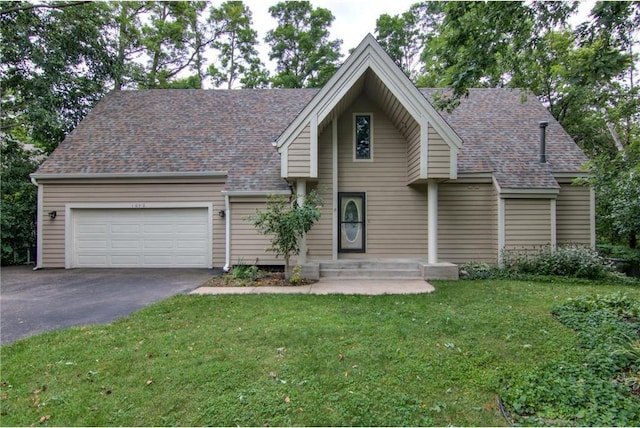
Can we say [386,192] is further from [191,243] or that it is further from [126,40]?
[126,40]

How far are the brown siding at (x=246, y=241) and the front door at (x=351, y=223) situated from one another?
1.98 m

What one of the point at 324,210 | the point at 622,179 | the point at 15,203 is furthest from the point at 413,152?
the point at 15,203

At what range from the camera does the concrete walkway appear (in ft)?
21.9

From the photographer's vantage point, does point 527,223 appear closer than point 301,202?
No

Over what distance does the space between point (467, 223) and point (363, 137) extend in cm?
394

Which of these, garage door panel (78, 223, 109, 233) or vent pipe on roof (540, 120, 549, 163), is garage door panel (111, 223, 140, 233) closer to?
garage door panel (78, 223, 109, 233)

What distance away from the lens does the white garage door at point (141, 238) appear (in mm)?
10125

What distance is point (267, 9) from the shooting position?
24609 millimetres

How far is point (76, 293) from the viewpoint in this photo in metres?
6.90

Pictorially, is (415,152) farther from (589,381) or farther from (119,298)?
(119,298)

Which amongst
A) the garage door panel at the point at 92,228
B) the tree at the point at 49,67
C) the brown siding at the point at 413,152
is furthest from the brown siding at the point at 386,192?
the tree at the point at 49,67

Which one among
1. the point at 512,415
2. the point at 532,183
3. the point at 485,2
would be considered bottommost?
the point at 512,415

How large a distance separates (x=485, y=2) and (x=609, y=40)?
6.48 ft

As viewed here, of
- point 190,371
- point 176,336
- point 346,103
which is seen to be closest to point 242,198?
point 346,103
